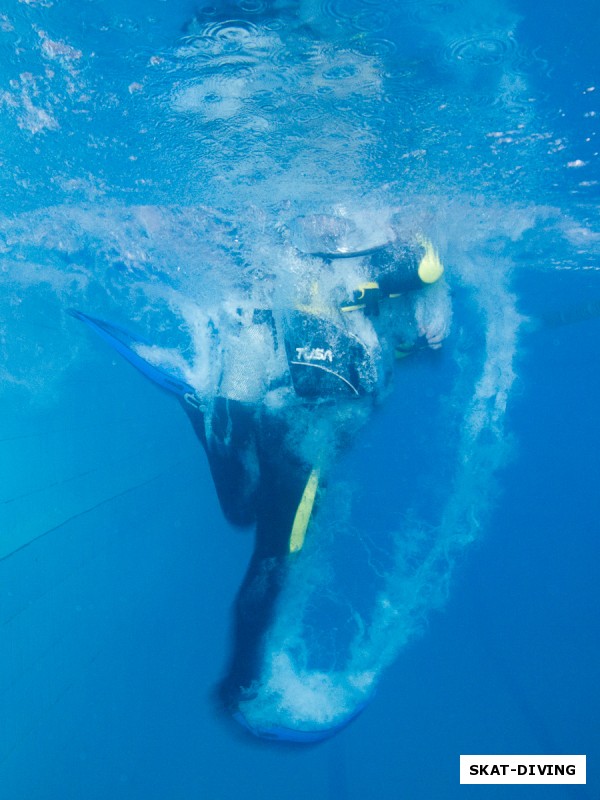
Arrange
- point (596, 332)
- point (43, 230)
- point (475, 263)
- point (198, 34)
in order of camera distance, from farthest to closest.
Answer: point (596, 332) → point (475, 263) → point (43, 230) → point (198, 34)

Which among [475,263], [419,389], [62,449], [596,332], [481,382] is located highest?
[596,332]

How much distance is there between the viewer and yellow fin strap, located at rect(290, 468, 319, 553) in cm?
602

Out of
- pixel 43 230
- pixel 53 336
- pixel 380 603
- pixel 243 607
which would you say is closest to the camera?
pixel 243 607

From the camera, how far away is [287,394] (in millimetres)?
6309

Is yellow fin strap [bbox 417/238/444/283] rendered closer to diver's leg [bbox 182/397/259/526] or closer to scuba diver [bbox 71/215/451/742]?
scuba diver [bbox 71/215/451/742]

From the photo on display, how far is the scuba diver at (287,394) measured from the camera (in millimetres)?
5797

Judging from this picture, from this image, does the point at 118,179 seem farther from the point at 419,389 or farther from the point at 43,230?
the point at 419,389

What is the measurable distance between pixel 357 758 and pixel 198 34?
10129mm

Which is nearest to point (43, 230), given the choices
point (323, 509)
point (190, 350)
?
point (190, 350)

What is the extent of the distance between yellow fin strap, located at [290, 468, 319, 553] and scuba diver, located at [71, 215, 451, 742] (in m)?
0.02

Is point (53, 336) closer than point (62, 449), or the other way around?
point (62, 449)

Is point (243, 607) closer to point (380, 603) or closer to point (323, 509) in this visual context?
point (323, 509)

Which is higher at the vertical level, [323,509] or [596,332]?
[596,332]

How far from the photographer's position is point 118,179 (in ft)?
20.7
